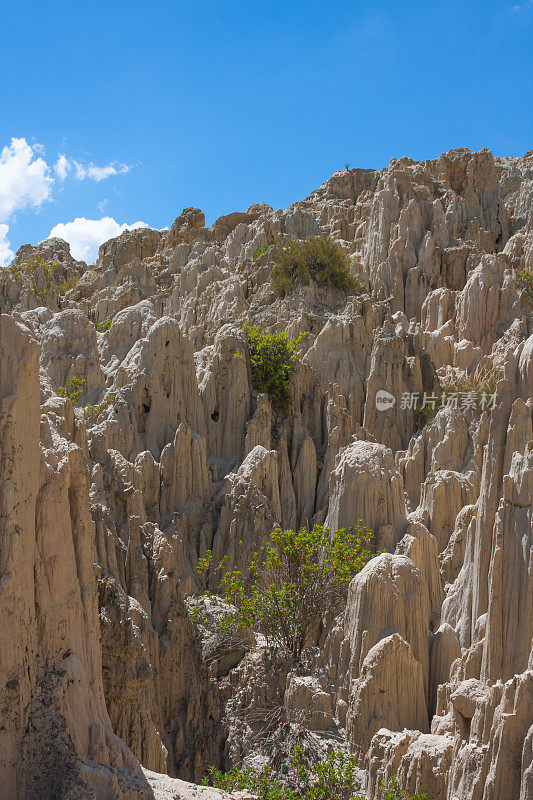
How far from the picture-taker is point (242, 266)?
4284 centimetres

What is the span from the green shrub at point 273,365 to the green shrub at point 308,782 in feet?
59.5

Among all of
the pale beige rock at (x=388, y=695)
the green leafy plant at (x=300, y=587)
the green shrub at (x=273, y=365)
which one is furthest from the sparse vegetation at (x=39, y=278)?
the pale beige rock at (x=388, y=695)

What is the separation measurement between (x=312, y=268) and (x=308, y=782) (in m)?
28.5

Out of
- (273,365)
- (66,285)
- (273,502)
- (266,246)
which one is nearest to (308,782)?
(273,502)

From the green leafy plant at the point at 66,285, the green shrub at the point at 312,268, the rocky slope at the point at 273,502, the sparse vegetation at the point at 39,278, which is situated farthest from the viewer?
the green leafy plant at the point at 66,285

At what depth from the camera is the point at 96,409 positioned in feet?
90.8

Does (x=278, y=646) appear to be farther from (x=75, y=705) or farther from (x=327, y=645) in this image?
(x=75, y=705)

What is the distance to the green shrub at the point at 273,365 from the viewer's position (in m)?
31.8

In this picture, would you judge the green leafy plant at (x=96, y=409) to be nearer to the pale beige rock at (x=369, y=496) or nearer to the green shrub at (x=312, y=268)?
the pale beige rock at (x=369, y=496)

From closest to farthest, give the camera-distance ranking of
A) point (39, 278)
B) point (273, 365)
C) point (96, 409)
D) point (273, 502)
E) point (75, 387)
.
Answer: point (273, 502) → point (96, 409) → point (75, 387) → point (273, 365) → point (39, 278)

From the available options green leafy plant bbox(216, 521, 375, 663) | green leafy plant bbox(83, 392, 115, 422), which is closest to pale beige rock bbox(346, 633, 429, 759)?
green leafy plant bbox(216, 521, 375, 663)

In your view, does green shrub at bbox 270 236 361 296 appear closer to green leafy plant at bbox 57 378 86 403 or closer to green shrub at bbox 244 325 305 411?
green shrub at bbox 244 325 305 411

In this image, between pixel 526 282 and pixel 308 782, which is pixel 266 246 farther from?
pixel 308 782

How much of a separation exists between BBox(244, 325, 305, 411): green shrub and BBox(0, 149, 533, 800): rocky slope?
0.56 meters
